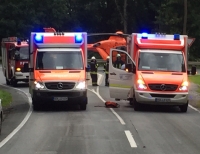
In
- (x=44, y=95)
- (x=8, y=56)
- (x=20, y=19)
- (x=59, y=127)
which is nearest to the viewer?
(x=59, y=127)

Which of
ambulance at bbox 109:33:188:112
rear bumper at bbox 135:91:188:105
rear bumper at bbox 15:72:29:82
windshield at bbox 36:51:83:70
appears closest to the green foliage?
rear bumper at bbox 15:72:29:82

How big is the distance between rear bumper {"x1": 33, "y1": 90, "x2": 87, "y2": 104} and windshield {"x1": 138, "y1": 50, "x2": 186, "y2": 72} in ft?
8.06

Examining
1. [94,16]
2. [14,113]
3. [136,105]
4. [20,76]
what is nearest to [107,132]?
[136,105]

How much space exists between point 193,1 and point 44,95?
4610 cm

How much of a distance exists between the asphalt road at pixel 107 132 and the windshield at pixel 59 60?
5.20 ft

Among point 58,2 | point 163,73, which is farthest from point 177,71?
point 58,2

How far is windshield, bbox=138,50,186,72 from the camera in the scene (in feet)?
71.6

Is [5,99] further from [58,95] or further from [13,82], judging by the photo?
[13,82]

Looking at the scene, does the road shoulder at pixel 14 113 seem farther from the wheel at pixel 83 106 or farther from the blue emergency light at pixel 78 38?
the blue emergency light at pixel 78 38

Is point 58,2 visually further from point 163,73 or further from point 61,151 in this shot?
point 61,151

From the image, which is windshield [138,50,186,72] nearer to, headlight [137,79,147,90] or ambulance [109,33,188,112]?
ambulance [109,33,188,112]

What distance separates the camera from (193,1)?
6444 cm

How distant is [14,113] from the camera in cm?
2100

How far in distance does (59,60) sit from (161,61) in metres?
3.71
